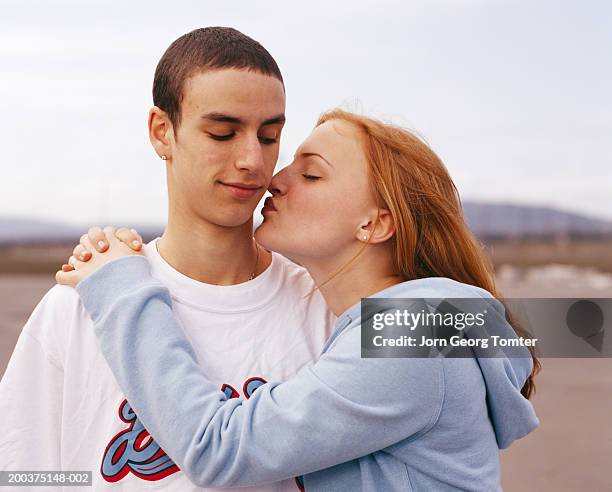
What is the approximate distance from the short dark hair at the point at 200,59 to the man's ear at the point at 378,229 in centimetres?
46

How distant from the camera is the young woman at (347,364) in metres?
1.88

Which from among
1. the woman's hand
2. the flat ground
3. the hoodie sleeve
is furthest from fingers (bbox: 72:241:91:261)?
the flat ground

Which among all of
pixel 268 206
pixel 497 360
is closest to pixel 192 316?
pixel 268 206

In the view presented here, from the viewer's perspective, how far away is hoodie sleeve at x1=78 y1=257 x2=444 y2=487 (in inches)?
73.3

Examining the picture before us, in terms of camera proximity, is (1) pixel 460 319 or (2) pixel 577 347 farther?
(2) pixel 577 347

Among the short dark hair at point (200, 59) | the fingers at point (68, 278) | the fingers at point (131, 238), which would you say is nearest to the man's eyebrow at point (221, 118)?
the short dark hair at point (200, 59)

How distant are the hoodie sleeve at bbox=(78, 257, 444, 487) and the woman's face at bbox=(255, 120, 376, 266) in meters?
0.34

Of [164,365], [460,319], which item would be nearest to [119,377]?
[164,365]

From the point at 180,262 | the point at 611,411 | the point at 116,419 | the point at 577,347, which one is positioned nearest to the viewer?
the point at 116,419

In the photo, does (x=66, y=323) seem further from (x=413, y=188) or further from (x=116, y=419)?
(x=413, y=188)

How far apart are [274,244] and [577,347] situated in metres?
1.11

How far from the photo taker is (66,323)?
2.12m

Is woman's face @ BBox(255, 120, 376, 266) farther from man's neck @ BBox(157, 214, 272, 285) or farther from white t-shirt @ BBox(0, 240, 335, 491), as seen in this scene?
white t-shirt @ BBox(0, 240, 335, 491)

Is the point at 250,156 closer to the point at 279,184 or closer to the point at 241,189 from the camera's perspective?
the point at 241,189
